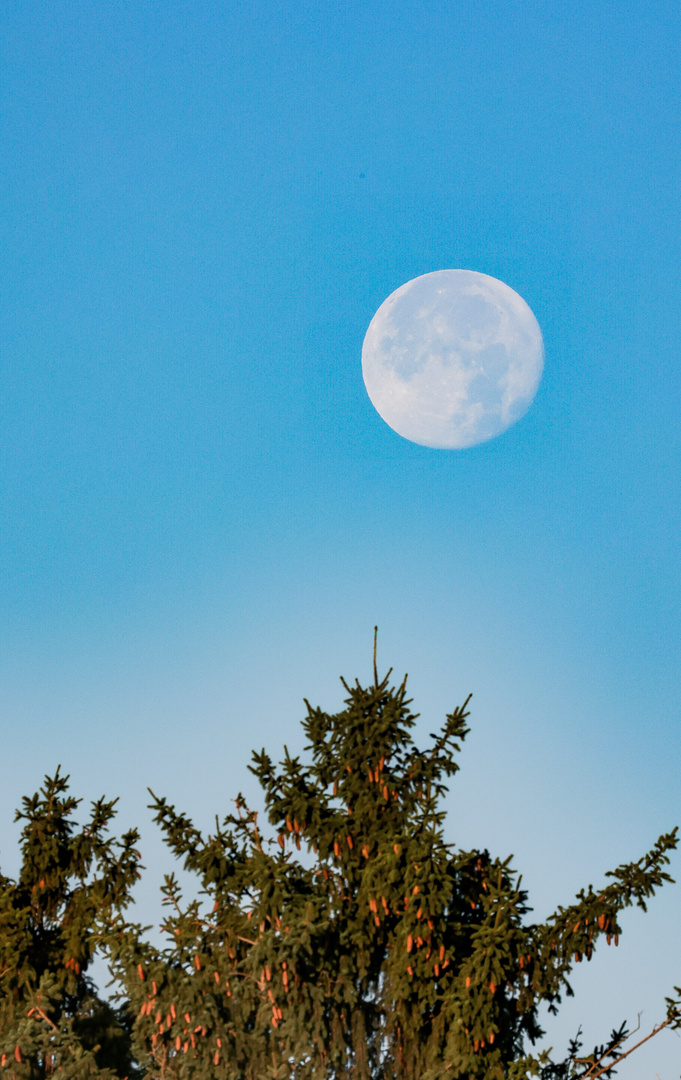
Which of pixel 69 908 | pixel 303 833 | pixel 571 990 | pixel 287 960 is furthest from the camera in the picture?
pixel 69 908

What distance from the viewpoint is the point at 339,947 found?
1439 cm

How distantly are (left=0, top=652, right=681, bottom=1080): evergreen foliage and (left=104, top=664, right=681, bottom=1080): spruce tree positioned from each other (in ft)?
0.09

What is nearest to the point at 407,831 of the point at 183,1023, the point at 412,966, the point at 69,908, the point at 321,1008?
the point at 412,966

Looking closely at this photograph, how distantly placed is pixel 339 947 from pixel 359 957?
0.33 meters

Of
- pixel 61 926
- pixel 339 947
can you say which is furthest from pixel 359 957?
pixel 61 926

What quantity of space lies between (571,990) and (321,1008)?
3451 mm

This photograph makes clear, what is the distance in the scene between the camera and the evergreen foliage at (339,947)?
13.4m

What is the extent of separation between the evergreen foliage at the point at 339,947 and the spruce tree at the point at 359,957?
3 centimetres

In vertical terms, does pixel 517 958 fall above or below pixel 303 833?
below

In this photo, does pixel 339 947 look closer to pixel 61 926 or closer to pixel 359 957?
pixel 359 957

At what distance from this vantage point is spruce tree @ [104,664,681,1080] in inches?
523

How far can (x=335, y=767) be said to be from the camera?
630 inches

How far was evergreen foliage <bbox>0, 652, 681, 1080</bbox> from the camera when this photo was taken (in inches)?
526

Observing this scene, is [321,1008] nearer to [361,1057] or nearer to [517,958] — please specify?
[361,1057]
